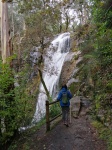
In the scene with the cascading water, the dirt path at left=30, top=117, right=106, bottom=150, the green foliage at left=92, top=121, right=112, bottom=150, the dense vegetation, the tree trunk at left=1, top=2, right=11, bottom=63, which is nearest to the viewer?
the green foliage at left=92, top=121, right=112, bottom=150

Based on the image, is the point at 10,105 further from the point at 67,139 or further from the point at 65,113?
the point at 67,139

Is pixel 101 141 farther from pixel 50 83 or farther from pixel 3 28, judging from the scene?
pixel 50 83

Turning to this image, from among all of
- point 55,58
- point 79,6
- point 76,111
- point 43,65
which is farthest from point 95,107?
point 79,6

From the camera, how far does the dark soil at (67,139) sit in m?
6.68

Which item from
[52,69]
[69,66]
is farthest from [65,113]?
[69,66]

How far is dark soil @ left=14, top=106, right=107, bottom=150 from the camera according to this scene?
263 inches

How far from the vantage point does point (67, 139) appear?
716cm

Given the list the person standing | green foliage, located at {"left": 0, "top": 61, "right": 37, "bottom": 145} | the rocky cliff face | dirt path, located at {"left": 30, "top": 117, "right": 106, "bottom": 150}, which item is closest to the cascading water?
the rocky cliff face

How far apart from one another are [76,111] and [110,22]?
5.06 m

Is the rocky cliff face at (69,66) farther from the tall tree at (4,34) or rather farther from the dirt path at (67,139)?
the tall tree at (4,34)

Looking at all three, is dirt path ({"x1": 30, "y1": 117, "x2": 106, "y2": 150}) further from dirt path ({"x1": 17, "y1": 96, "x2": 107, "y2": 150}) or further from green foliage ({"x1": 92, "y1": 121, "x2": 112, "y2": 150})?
green foliage ({"x1": 92, "y1": 121, "x2": 112, "y2": 150})

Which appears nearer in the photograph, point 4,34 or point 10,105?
point 10,105

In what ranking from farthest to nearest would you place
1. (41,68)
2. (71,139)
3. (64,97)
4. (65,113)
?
(41,68) < (65,113) < (64,97) < (71,139)

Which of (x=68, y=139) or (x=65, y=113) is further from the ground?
(x=65, y=113)
